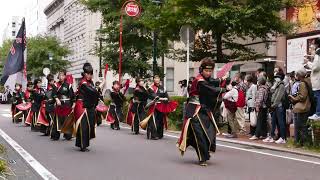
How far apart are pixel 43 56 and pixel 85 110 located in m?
51.6

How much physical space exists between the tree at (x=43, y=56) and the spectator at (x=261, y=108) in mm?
47575

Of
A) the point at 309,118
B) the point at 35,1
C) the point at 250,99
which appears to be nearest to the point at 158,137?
the point at 250,99

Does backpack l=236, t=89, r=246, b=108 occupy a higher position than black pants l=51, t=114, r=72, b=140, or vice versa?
backpack l=236, t=89, r=246, b=108

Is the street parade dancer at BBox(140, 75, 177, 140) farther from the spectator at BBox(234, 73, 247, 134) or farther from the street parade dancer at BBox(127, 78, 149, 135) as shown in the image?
the spectator at BBox(234, 73, 247, 134)

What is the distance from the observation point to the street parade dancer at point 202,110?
1106 cm

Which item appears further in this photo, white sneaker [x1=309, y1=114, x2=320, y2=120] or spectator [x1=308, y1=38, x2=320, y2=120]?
spectator [x1=308, y1=38, x2=320, y2=120]

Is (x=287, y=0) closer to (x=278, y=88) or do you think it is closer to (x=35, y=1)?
(x=278, y=88)

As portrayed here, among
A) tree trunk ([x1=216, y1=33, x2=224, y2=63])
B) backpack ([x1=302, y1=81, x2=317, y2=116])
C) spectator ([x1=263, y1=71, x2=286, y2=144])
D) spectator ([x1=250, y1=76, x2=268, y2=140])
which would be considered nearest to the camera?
backpack ([x1=302, y1=81, x2=317, y2=116])

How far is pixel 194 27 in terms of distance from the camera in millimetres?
19844

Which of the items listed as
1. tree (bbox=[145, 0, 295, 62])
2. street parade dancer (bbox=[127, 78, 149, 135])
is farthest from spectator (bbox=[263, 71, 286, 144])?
street parade dancer (bbox=[127, 78, 149, 135])

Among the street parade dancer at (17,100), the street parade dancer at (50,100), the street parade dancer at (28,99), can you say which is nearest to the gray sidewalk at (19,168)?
the street parade dancer at (50,100)

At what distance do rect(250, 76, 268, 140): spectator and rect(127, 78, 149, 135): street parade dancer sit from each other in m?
3.81

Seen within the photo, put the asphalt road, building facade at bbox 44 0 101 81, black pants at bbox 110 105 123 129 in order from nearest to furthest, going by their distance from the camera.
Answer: the asphalt road
black pants at bbox 110 105 123 129
building facade at bbox 44 0 101 81

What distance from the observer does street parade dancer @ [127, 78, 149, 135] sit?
723 inches
